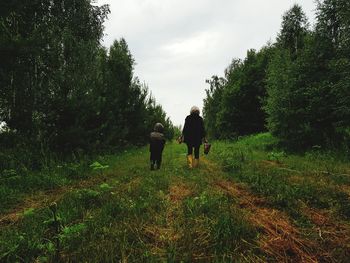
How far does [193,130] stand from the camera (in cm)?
1090

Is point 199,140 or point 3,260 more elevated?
point 199,140

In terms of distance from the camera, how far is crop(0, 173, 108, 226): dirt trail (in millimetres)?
4848

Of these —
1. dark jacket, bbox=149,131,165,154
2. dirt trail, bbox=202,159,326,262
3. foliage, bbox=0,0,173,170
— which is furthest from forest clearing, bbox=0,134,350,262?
foliage, bbox=0,0,173,170

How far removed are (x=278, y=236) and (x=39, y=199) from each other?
202 inches

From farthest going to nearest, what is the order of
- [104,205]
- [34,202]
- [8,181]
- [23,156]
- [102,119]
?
[102,119] → [23,156] → [8,181] → [34,202] → [104,205]

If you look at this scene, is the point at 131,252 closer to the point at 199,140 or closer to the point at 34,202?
the point at 34,202

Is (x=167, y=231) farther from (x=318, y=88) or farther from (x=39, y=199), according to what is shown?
(x=318, y=88)

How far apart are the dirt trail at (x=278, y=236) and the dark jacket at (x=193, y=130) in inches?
228

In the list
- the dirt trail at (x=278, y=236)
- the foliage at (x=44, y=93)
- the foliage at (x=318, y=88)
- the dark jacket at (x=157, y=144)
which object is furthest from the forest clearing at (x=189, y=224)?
the foliage at (x=318, y=88)

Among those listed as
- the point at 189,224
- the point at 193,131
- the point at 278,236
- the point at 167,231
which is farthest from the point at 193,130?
the point at 278,236

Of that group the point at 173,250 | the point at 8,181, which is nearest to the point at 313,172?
the point at 173,250

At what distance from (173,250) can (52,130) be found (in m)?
11.0

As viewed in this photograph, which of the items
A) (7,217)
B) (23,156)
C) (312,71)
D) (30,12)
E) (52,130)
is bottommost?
(7,217)

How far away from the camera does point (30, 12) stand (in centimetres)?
1692
